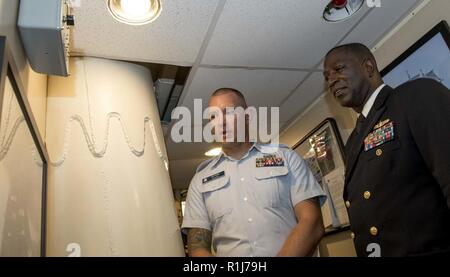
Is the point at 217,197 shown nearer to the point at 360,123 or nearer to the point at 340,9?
the point at 360,123

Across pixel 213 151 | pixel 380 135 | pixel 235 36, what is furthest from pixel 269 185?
pixel 213 151

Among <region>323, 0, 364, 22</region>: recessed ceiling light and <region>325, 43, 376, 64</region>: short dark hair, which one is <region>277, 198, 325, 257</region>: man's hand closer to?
<region>325, 43, 376, 64</region>: short dark hair

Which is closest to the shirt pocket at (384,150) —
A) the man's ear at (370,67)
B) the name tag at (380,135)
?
the name tag at (380,135)

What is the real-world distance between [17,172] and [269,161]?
971 mm

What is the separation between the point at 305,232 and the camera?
133 centimetres

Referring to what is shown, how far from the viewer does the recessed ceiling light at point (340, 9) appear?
5.46 feet

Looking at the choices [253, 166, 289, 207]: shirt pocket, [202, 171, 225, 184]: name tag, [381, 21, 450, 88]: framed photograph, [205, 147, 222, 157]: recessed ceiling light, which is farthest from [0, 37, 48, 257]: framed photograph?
[205, 147, 222, 157]: recessed ceiling light

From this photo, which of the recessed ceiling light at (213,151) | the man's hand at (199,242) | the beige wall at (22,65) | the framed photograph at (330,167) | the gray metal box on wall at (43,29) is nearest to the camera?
the beige wall at (22,65)

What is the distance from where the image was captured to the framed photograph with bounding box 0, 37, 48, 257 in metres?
0.79

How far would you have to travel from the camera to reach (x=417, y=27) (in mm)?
1705

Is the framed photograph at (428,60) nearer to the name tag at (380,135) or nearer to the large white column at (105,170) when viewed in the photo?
the name tag at (380,135)

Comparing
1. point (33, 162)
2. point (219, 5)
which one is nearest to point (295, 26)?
point (219, 5)

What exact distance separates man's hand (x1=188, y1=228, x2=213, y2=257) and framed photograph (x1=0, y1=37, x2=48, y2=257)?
1.87 ft

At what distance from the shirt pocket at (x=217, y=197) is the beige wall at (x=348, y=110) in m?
1.06
